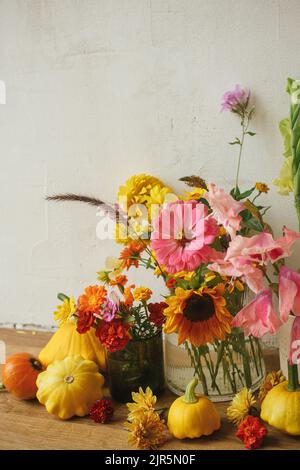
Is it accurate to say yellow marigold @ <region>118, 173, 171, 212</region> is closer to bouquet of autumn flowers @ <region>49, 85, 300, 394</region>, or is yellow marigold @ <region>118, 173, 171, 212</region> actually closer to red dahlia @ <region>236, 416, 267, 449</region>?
bouquet of autumn flowers @ <region>49, 85, 300, 394</region>

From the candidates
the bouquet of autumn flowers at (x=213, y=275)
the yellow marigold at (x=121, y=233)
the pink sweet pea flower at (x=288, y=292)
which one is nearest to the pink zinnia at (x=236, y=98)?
the bouquet of autumn flowers at (x=213, y=275)

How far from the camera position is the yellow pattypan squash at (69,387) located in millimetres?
896

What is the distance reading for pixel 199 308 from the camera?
2.67ft

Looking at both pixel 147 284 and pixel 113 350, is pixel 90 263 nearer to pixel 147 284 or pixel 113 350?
pixel 147 284

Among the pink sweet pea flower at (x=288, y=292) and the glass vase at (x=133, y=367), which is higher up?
the pink sweet pea flower at (x=288, y=292)

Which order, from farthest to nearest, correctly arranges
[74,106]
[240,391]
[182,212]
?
[74,106], [240,391], [182,212]

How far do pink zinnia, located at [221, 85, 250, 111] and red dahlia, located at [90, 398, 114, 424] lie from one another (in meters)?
0.58

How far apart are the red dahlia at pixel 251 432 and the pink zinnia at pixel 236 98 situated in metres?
0.56

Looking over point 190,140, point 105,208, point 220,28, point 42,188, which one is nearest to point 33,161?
point 42,188

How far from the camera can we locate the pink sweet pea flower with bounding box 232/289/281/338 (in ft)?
2.51

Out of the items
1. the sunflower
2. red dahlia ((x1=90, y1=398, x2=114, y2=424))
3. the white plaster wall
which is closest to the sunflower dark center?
the sunflower

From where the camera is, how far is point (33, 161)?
124cm

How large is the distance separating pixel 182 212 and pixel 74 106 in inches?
19.6

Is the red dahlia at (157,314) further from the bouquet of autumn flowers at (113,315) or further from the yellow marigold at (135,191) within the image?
the yellow marigold at (135,191)
